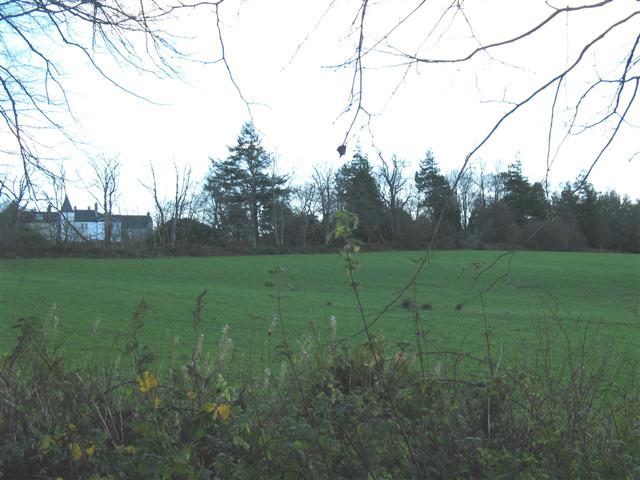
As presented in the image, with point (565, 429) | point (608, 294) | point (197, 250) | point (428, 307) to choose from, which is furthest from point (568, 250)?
point (565, 429)

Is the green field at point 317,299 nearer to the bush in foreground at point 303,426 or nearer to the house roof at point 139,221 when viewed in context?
the bush in foreground at point 303,426

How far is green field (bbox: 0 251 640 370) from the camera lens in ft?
22.8

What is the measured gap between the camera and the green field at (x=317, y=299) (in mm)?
6953

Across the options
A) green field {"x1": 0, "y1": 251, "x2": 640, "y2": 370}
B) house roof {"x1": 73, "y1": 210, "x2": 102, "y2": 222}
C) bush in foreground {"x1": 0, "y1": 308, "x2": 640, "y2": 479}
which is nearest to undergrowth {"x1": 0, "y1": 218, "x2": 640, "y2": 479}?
bush in foreground {"x1": 0, "y1": 308, "x2": 640, "y2": 479}

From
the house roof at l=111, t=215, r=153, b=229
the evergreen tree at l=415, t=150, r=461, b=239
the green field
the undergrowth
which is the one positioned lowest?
the green field

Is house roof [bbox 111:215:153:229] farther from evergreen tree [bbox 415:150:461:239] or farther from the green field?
evergreen tree [bbox 415:150:461:239]

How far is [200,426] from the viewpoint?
2711mm

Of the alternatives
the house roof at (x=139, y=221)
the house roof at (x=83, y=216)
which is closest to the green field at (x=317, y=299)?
the house roof at (x=83, y=216)

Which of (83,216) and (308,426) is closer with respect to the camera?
(308,426)

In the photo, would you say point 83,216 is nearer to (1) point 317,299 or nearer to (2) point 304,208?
(1) point 317,299

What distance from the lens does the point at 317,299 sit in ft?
82.7

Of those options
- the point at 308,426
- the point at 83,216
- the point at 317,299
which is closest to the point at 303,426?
the point at 308,426

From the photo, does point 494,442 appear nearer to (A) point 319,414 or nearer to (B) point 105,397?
(A) point 319,414

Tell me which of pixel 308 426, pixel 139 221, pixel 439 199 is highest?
pixel 139 221
